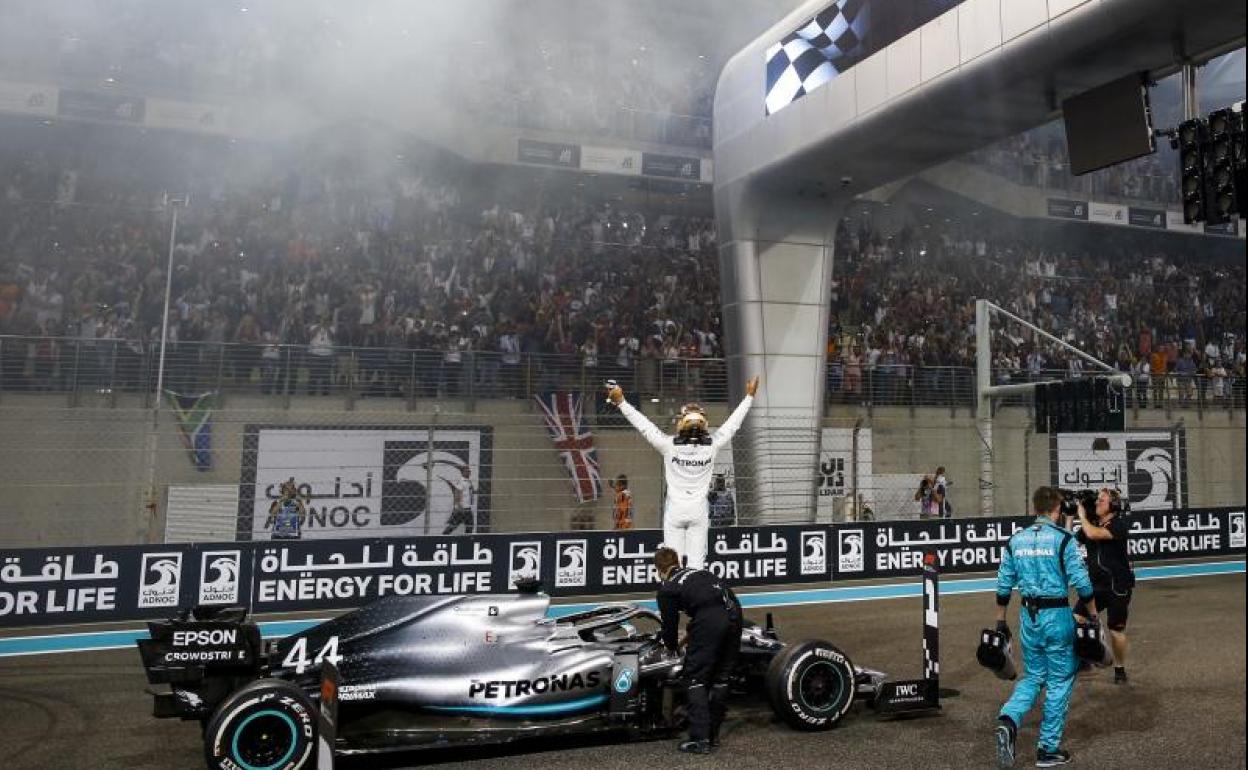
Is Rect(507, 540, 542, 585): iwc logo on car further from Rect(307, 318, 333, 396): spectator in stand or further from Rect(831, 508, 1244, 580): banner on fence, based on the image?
Rect(307, 318, 333, 396): spectator in stand

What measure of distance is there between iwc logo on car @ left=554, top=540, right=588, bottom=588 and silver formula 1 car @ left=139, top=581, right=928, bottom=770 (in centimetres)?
248

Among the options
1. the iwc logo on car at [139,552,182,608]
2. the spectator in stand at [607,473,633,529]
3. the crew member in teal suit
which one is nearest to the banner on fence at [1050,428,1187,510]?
the spectator in stand at [607,473,633,529]

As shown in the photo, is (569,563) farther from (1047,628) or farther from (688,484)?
(1047,628)

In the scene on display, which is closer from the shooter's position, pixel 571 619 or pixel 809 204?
pixel 571 619

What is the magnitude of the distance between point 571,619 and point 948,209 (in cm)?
1667

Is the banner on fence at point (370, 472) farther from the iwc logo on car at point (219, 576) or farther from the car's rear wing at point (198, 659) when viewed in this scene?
the car's rear wing at point (198, 659)

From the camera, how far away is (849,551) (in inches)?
291

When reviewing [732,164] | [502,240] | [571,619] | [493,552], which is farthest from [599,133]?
[571,619]

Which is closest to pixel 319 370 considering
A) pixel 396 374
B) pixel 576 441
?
pixel 396 374

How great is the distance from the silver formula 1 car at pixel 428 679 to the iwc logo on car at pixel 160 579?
2.22 m

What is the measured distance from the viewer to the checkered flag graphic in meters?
8.61

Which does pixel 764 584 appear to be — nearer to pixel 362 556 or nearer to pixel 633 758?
pixel 362 556

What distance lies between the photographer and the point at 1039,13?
6617 mm

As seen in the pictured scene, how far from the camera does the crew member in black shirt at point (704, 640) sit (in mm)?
3621
